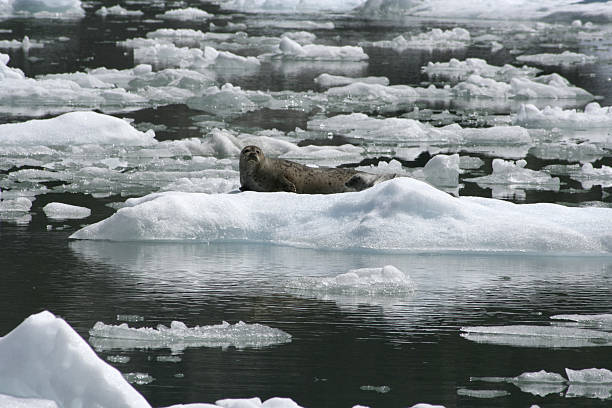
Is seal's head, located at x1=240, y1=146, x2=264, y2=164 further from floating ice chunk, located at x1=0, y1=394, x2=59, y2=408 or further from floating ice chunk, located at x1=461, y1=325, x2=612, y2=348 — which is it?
floating ice chunk, located at x1=0, y1=394, x2=59, y2=408

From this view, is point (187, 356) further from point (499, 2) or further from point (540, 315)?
point (499, 2)

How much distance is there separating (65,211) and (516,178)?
4066mm

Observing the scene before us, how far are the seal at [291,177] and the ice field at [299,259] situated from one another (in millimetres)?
345

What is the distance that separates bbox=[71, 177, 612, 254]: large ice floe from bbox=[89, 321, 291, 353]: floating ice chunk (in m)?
1.93

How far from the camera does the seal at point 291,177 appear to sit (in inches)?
316

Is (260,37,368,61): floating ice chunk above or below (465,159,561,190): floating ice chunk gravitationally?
above

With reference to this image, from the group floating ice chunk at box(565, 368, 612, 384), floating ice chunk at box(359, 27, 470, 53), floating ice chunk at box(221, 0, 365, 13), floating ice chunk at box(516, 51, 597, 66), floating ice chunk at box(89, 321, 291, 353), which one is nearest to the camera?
floating ice chunk at box(565, 368, 612, 384)

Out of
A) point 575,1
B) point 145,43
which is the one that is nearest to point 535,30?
point 575,1

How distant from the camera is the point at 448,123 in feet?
45.1

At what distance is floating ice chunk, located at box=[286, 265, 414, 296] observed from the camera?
5.57 metres

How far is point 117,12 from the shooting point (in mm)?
35844

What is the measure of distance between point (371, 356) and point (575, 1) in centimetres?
3237

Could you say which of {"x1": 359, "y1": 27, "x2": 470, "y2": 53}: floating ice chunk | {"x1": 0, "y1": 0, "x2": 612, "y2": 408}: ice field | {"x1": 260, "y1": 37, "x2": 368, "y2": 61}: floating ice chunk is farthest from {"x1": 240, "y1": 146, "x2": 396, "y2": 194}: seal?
{"x1": 359, "y1": 27, "x2": 470, "y2": 53}: floating ice chunk

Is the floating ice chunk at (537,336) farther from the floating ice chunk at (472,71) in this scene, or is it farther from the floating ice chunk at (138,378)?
the floating ice chunk at (472,71)
